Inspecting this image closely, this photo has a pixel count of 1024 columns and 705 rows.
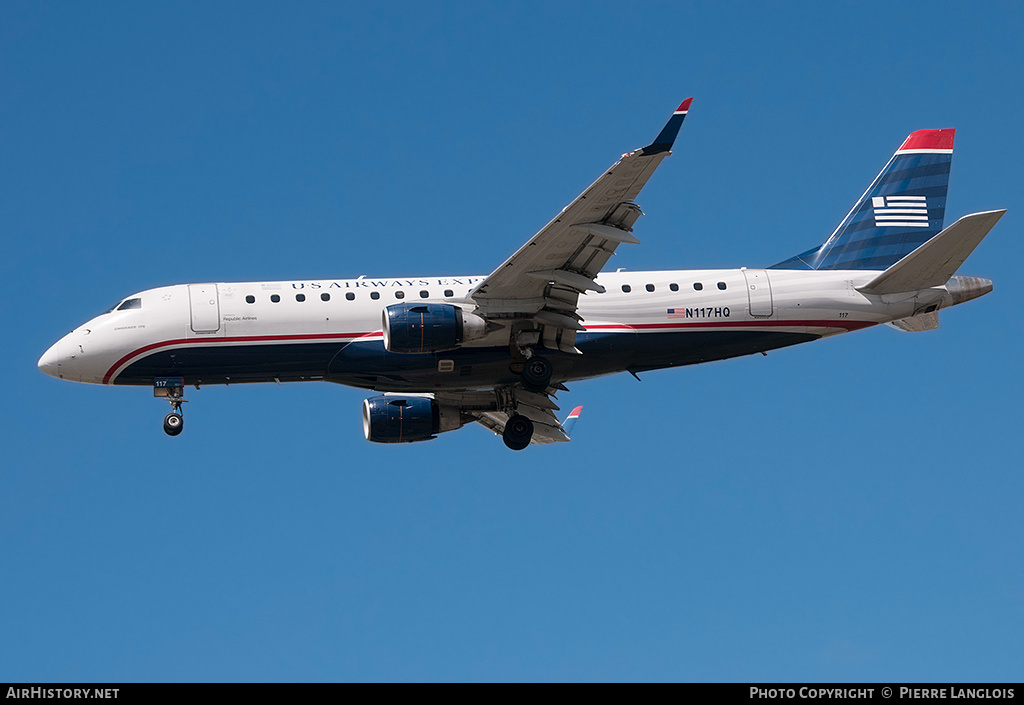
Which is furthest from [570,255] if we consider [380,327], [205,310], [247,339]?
[205,310]

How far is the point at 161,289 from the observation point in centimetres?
3700

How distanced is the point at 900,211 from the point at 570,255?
13086 millimetres

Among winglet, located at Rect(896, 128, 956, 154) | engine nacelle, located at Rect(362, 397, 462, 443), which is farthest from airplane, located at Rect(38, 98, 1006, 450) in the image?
winglet, located at Rect(896, 128, 956, 154)

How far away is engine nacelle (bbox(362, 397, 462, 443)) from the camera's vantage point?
3966 cm

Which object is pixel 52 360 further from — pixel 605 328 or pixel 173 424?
pixel 605 328

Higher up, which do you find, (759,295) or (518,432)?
(759,295)

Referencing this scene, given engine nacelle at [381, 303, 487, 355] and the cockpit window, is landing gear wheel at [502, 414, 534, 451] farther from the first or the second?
the cockpit window

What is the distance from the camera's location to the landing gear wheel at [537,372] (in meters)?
36.2

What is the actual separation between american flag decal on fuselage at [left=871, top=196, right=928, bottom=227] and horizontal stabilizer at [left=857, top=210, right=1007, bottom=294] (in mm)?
3091

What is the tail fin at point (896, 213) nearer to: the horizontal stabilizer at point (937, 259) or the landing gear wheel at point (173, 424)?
the horizontal stabilizer at point (937, 259)

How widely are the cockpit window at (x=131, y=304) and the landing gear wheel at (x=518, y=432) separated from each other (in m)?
11.2

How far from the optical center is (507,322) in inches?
1411
